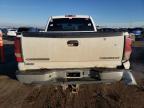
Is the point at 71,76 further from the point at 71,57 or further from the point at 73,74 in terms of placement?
the point at 71,57

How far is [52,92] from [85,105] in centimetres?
158

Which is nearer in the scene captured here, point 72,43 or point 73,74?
point 72,43

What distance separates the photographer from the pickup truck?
7215mm

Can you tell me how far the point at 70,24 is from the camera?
11562 millimetres

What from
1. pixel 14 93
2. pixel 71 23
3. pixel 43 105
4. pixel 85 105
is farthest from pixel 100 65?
pixel 71 23

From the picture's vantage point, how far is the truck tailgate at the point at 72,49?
722cm

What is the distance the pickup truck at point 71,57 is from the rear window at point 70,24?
4110 mm

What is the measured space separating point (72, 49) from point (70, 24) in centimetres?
430

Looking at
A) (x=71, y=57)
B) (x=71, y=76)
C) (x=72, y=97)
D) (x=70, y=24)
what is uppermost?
(x=70, y=24)

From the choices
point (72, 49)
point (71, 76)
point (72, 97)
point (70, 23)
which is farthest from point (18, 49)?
point (70, 23)

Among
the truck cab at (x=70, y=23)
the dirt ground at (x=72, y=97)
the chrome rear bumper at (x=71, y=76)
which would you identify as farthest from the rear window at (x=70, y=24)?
the chrome rear bumper at (x=71, y=76)

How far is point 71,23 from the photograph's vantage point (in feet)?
37.9

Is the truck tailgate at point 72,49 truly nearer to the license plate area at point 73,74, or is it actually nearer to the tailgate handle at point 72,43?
the tailgate handle at point 72,43

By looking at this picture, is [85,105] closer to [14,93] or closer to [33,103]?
[33,103]
